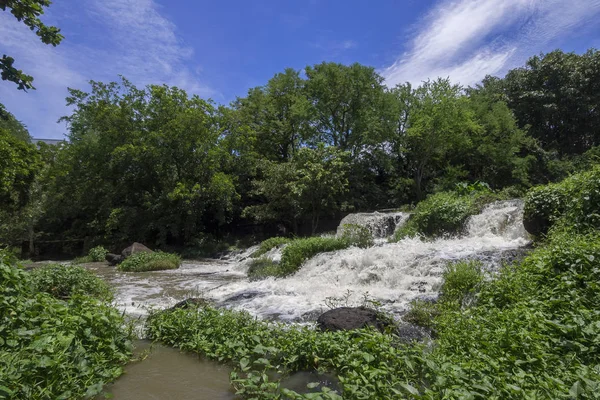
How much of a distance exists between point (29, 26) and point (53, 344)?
2.80 metres

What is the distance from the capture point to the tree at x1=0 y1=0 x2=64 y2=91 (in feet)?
9.29

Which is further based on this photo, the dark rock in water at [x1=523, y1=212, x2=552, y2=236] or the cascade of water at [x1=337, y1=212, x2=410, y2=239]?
the cascade of water at [x1=337, y1=212, x2=410, y2=239]

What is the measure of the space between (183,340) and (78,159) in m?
24.8

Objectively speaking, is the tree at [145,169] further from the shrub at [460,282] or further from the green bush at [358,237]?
the shrub at [460,282]

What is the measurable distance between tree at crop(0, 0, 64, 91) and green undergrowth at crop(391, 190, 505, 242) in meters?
12.6

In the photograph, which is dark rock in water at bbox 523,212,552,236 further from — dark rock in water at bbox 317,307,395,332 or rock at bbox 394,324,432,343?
dark rock in water at bbox 317,307,395,332

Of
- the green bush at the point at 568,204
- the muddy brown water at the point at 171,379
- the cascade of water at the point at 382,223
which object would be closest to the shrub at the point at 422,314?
the muddy brown water at the point at 171,379

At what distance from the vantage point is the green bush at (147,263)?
15510 millimetres

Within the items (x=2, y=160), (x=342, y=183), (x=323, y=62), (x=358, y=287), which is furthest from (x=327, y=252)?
(x=323, y=62)

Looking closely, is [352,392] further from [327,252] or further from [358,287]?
[327,252]

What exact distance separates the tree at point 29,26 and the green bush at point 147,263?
13.8m

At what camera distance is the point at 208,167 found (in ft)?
78.3

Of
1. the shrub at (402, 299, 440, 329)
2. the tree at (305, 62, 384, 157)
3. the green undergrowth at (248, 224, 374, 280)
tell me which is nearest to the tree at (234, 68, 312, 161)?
the tree at (305, 62, 384, 157)

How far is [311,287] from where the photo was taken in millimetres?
8844
